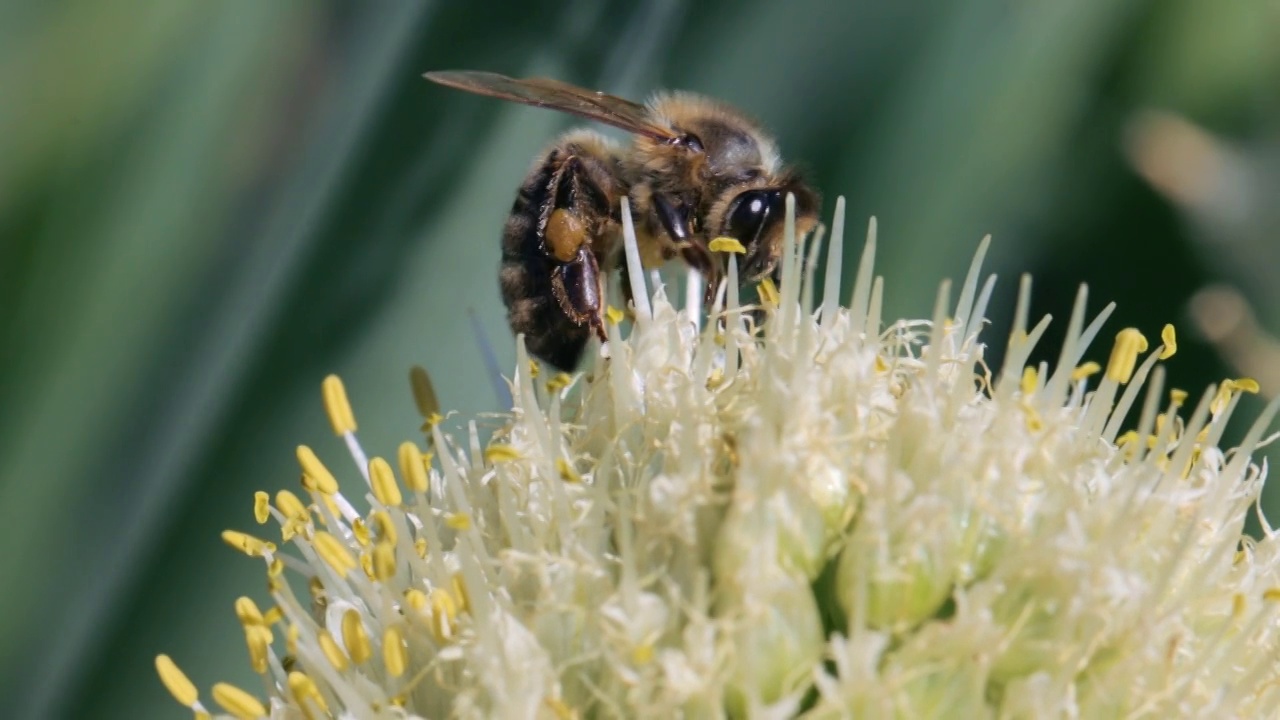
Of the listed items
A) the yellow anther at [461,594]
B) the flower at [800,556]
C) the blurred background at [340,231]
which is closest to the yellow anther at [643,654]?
the flower at [800,556]

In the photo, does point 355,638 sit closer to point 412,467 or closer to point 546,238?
point 412,467

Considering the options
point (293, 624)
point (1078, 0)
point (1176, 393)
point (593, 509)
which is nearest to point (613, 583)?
point (593, 509)

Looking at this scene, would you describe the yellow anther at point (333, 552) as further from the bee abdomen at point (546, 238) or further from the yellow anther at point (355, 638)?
the bee abdomen at point (546, 238)

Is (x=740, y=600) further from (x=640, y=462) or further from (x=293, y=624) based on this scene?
(x=293, y=624)

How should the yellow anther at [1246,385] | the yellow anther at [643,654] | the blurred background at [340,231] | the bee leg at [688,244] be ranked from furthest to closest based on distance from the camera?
the blurred background at [340,231]
the bee leg at [688,244]
the yellow anther at [1246,385]
the yellow anther at [643,654]

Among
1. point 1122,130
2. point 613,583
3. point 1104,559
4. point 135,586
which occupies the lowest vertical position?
point 135,586

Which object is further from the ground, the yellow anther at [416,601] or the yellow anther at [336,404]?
the yellow anther at [336,404]

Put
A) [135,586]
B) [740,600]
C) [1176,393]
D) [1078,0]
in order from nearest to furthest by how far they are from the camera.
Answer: [740,600], [1176,393], [135,586], [1078,0]

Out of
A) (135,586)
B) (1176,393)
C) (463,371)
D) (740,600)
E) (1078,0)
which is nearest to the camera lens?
(740,600)
